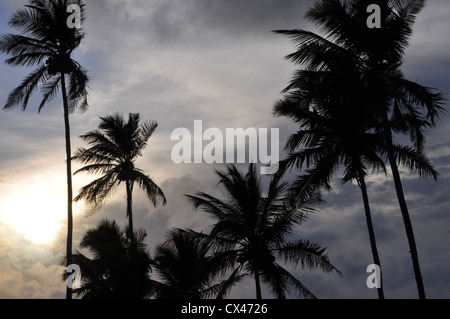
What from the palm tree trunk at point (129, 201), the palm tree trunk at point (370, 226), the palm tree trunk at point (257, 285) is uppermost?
the palm tree trunk at point (129, 201)

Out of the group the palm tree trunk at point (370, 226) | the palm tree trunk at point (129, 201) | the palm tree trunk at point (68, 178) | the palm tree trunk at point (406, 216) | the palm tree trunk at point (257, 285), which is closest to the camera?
the palm tree trunk at point (406, 216)

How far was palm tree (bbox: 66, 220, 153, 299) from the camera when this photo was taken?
23047 millimetres

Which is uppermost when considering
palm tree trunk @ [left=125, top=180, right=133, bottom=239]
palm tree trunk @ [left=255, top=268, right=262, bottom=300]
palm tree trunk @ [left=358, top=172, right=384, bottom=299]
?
palm tree trunk @ [left=125, top=180, right=133, bottom=239]

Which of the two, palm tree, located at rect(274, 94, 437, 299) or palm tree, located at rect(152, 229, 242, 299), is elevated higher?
palm tree, located at rect(274, 94, 437, 299)

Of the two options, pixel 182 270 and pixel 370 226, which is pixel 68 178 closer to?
pixel 182 270

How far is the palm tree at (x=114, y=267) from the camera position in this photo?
2305cm

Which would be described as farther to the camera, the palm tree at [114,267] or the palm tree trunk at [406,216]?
the palm tree at [114,267]

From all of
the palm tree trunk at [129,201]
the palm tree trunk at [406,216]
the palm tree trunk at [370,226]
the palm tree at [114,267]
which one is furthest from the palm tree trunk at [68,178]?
the palm tree trunk at [406,216]

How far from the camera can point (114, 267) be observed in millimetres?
23031

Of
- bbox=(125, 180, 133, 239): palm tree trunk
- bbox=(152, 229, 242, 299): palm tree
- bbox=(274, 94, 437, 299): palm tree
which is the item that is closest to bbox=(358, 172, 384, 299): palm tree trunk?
bbox=(274, 94, 437, 299): palm tree

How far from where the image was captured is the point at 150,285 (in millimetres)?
24391

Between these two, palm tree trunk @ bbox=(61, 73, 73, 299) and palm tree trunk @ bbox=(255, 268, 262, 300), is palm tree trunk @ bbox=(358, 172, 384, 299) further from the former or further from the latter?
palm tree trunk @ bbox=(61, 73, 73, 299)

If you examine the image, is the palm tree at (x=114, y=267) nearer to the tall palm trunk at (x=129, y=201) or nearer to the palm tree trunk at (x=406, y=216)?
the tall palm trunk at (x=129, y=201)
